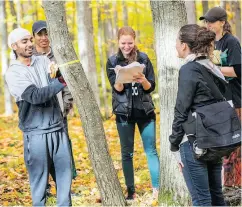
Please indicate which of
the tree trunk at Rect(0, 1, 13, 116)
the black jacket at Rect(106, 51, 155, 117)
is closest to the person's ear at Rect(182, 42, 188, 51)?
the black jacket at Rect(106, 51, 155, 117)

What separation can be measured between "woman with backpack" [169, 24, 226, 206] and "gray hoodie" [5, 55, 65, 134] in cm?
120

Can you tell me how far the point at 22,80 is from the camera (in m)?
3.94

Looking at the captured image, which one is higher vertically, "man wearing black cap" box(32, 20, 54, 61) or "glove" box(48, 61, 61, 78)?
"man wearing black cap" box(32, 20, 54, 61)

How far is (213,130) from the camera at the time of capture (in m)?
3.29

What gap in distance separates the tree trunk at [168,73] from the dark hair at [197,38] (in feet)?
2.62

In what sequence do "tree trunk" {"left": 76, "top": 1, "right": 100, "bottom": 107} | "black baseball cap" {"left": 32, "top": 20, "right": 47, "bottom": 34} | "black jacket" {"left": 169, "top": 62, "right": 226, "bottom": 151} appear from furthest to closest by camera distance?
"tree trunk" {"left": 76, "top": 1, "right": 100, "bottom": 107} → "black baseball cap" {"left": 32, "top": 20, "right": 47, "bottom": 34} → "black jacket" {"left": 169, "top": 62, "right": 226, "bottom": 151}

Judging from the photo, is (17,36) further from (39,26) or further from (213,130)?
(213,130)

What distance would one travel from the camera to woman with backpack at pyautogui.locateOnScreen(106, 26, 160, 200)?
4.81 meters

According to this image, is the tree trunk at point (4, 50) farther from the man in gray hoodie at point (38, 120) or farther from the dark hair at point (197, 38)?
the dark hair at point (197, 38)

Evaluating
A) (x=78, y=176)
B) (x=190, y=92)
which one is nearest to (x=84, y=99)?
(x=190, y=92)

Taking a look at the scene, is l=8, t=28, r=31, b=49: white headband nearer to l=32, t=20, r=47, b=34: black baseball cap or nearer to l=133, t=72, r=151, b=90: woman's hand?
l=32, t=20, r=47, b=34: black baseball cap

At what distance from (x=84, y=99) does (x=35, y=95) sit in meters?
0.51

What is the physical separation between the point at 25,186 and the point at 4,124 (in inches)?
274

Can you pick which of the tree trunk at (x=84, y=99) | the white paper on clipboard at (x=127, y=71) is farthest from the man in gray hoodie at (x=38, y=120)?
the white paper on clipboard at (x=127, y=71)
